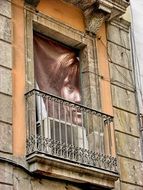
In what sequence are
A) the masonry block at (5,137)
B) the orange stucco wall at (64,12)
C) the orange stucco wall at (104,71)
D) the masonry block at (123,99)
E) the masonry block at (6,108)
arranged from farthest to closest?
the masonry block at (123,99), the orange stucco wall at (104,71), the orange stucco wall at (64,12), the masonry block at (6,108), the masonry block at (5,137)

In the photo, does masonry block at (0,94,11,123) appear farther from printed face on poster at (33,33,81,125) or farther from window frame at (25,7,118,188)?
printed face on poster at (33,33,81,125)

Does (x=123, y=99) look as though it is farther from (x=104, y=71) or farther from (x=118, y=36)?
(x=118, y=36)

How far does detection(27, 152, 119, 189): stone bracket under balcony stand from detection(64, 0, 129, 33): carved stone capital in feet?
8.73

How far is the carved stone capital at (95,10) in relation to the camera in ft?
32.5

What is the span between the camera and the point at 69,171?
8.14m

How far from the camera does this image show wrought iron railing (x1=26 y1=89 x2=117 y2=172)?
26.6 ft

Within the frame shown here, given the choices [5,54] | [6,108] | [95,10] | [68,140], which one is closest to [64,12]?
[95,10]

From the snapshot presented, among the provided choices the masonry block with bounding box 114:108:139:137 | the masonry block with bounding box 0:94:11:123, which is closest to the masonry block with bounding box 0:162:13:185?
the masonry block with bounding box 0:94:11:123

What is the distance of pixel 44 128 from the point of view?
8.25 meters

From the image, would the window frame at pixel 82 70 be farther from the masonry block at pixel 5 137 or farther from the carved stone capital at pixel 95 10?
the masonry block at pixel 5 137

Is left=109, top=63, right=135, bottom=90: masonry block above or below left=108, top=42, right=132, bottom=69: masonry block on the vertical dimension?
below

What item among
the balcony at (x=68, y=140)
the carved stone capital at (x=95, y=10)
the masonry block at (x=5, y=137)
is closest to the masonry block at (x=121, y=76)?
the carved stone capital at (x=95, y=10)

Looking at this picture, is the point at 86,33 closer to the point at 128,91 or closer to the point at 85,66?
the point at 85,66

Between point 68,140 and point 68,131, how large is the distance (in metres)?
0.15
